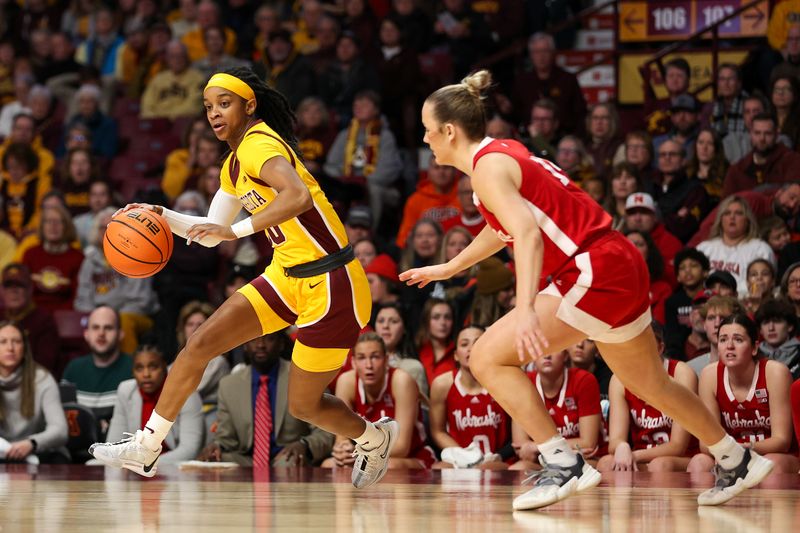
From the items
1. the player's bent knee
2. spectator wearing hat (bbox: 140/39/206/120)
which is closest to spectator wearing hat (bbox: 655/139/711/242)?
the player's bent knee

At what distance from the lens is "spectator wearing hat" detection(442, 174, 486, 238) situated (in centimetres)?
986

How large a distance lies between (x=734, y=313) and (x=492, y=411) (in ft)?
5.18

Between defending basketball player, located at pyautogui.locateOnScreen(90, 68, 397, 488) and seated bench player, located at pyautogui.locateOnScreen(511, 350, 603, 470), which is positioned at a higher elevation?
defending basketball player, located at pyautogui.locateOnScreen(90, 68, 397, 488)

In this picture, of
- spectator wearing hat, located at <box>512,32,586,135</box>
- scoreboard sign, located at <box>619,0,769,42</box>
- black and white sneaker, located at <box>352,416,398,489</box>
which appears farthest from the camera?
scoreboard sign, located at <box>619,0,769,42</box>

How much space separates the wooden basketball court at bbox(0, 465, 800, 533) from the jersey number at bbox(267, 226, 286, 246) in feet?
3.61

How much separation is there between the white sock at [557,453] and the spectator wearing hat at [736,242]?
417cm

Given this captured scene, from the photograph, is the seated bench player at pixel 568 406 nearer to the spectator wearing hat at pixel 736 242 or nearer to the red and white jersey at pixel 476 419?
the red and white jersey at pixel 476 419

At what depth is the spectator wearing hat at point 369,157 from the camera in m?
11.1

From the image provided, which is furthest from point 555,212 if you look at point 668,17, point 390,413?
point 668,17

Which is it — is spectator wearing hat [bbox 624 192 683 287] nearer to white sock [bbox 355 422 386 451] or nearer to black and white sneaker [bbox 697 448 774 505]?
white sock [bbox 355 422 386 451]

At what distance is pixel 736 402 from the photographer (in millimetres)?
7020

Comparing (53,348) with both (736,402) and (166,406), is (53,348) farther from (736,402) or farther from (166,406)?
(736,402)

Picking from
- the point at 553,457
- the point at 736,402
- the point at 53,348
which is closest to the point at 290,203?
the point at 553,457

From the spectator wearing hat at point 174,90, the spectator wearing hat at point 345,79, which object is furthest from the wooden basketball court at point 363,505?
the spectator wearing hat at point 174,90
